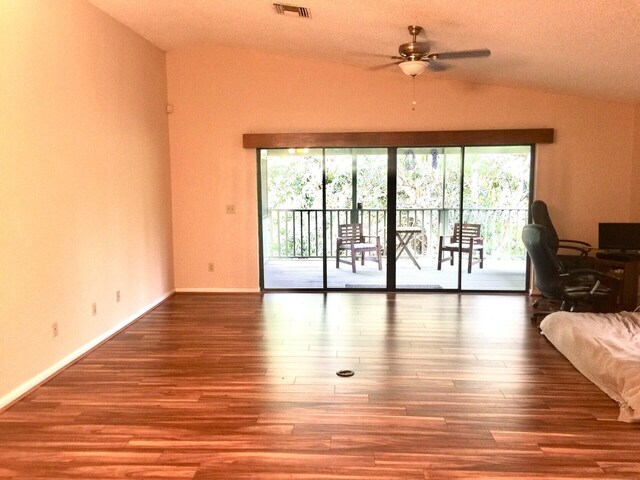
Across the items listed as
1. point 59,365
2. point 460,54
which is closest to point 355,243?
point 460,54

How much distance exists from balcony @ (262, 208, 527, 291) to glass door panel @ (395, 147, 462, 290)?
1cm

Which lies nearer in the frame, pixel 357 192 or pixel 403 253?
pixel 357 192

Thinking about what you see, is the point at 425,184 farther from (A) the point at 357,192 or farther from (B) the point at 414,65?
(B) the point at 414,65

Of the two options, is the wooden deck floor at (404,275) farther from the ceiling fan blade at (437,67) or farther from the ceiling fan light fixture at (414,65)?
the ceiling fan light fixture at (414,65)

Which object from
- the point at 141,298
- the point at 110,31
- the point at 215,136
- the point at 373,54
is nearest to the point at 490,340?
the point at 373,54

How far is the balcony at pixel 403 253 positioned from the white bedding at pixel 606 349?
2128 mm

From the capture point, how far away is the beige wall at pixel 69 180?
298 cm

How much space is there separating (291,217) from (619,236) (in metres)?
4.09

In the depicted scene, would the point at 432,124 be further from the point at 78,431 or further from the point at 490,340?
the point at 78,431

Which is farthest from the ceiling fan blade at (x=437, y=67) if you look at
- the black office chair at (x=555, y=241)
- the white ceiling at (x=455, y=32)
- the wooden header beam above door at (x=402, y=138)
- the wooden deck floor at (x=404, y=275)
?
the wooden deck floor at (x=404, y=275)

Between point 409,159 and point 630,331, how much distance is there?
3214mm

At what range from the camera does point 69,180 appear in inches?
143

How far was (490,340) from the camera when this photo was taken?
13.3 feet

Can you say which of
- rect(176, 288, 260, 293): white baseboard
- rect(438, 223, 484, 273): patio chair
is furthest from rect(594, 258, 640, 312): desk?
rect(176, 288, 260, 293): white baseboard
